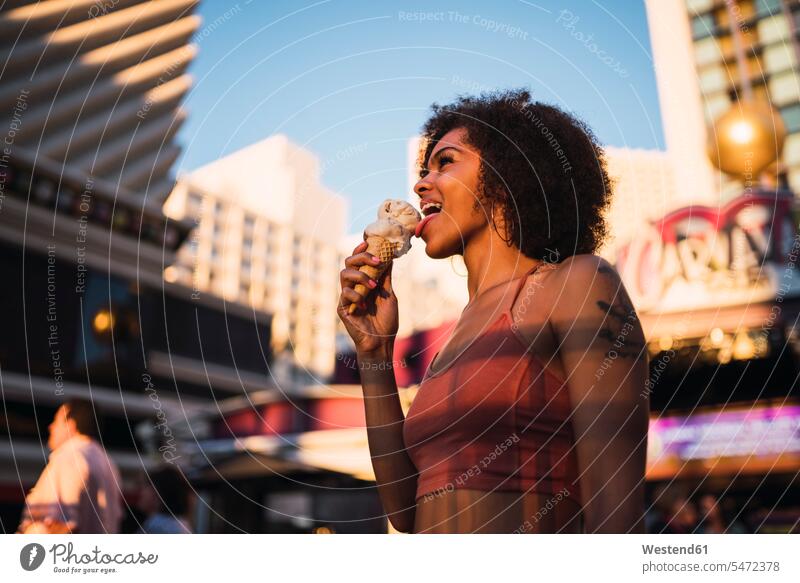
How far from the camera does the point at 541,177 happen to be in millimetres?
1285

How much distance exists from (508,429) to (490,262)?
13.0 inches

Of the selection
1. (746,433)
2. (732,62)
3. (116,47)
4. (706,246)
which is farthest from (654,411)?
(732,62)

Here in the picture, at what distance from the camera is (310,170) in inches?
96.1

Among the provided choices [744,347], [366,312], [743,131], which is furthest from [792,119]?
[366,312]

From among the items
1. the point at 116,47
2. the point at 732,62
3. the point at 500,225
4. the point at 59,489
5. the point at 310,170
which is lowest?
the point at 59,489

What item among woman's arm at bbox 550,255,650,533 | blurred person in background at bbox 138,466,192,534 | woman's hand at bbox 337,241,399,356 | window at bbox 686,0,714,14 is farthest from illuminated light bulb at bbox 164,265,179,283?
woman's arm at bbox 550,255,650,533

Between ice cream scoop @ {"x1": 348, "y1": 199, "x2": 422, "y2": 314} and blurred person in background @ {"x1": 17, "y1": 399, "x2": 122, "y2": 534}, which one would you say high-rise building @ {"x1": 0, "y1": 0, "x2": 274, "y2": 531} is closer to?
blurred person in background @ {"x1": 17, "y1": 399, "x2": 122, "y2": 534}

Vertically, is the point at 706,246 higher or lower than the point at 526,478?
higher

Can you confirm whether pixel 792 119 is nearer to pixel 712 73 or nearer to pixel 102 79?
pixel 712 73

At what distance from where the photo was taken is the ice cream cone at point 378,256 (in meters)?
1.25

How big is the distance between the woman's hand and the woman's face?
122 mm
